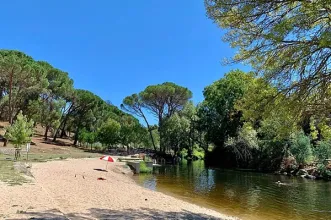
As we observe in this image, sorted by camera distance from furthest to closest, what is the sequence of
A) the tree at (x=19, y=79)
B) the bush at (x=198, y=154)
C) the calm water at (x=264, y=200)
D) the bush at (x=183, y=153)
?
1. the bush at (x=198, y=154)
2. the bush at (x=183, y=153)
3. the tree at (x=19, y=79)
4. the calm water at (x=264, y=200)

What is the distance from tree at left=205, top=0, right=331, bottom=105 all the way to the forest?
0.09 ft

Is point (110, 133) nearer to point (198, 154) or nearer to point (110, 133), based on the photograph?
point (110, 133)

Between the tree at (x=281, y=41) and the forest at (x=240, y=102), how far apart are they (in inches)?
1.1

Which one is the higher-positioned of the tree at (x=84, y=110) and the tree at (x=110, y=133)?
the tree at (x=84, y=110)

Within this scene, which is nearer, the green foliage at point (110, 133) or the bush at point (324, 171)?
the bush at point (324, 171)

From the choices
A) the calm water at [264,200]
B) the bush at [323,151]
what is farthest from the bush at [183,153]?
the calm water at [264,200]

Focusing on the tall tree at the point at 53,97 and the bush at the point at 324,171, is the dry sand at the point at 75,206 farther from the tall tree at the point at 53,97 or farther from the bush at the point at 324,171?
the tall tree at the point at 53,97

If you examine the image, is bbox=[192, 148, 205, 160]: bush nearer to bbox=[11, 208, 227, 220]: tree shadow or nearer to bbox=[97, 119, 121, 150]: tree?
bbox=[97, 119, 121, 150]: tree

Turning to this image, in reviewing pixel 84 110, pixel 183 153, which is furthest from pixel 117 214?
pixel 183 153

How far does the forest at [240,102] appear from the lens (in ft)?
25.5

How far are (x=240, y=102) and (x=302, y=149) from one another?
29.4 meters

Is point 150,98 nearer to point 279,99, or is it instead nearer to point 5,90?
point 5,90

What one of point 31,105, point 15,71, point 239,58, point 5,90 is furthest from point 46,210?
point 5,90

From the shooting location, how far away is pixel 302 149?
3547 centimetres
